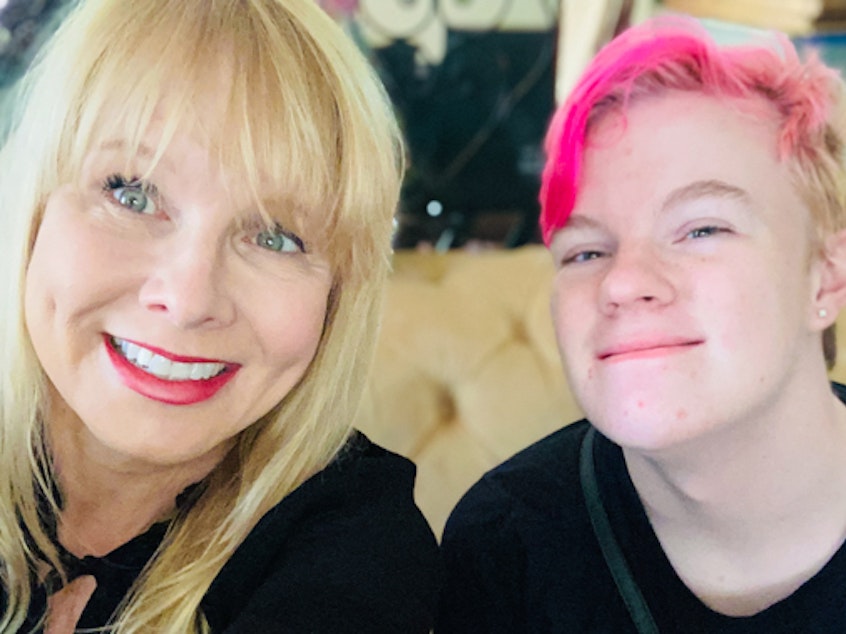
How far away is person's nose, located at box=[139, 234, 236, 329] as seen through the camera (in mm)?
725

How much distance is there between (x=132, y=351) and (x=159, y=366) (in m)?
0.03

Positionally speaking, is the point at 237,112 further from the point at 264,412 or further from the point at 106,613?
the point at 106,613

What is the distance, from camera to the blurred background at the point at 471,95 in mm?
1584

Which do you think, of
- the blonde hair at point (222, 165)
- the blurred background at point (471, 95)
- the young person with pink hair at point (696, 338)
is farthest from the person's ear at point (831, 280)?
the blurred background at point (471, 95)

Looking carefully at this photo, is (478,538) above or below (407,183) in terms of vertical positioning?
below

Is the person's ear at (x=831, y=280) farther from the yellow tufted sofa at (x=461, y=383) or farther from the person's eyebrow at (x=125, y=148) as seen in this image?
the person's eyebrow at (x=125, y=148)

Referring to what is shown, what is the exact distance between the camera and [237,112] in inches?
29.3

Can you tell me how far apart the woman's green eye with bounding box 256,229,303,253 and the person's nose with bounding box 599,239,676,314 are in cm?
30

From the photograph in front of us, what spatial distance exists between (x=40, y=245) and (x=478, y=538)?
0.57 m

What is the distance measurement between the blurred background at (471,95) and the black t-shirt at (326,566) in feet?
2.69

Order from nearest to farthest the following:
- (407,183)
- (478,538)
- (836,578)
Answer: (836,578) < (478,538) < (407,183)

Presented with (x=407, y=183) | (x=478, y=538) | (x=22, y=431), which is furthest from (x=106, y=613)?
(x=407, y=183)

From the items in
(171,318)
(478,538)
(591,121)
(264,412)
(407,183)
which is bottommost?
(478,538)

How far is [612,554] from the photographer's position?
36.0 inches
